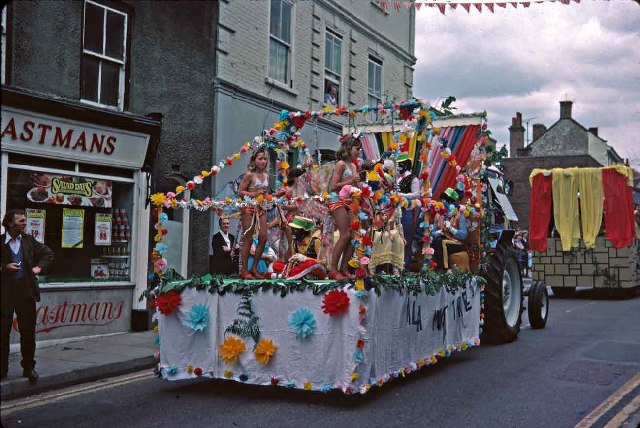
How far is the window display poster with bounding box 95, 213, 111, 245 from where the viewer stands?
37.5 feet

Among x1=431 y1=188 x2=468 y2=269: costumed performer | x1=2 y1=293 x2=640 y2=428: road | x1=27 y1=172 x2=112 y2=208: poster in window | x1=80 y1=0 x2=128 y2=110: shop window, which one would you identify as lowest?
x1=2 y1=293 x2=640 y2=428: road

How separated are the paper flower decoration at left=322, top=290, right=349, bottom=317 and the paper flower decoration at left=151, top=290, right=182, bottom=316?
5.50ft

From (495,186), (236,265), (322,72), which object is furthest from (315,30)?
(236,265)

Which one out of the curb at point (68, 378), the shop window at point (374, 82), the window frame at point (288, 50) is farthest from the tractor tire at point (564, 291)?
the curb at point (68, 378)

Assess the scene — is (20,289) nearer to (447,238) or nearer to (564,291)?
(447,238)

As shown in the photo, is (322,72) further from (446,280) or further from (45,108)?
(446,280)

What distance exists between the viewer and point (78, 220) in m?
11.1

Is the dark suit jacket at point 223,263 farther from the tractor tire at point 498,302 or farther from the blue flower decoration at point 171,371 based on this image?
the tractor tire at point 498,302

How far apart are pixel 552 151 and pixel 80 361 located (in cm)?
5656

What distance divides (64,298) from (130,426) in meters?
5.48

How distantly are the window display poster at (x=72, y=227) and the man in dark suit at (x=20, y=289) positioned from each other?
3.18 metres

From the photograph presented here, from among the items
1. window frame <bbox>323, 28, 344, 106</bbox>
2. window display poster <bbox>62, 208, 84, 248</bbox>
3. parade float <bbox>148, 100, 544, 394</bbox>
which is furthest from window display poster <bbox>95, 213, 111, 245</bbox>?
window frame <bbox>323, 28, 344, 106</bbox>

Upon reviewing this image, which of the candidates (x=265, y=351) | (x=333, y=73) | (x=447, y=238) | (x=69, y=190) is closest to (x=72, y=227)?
(x=69, y=190)

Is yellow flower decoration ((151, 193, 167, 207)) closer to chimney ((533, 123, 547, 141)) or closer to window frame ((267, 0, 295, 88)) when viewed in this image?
window frame ((267, 0, 295, 88))
